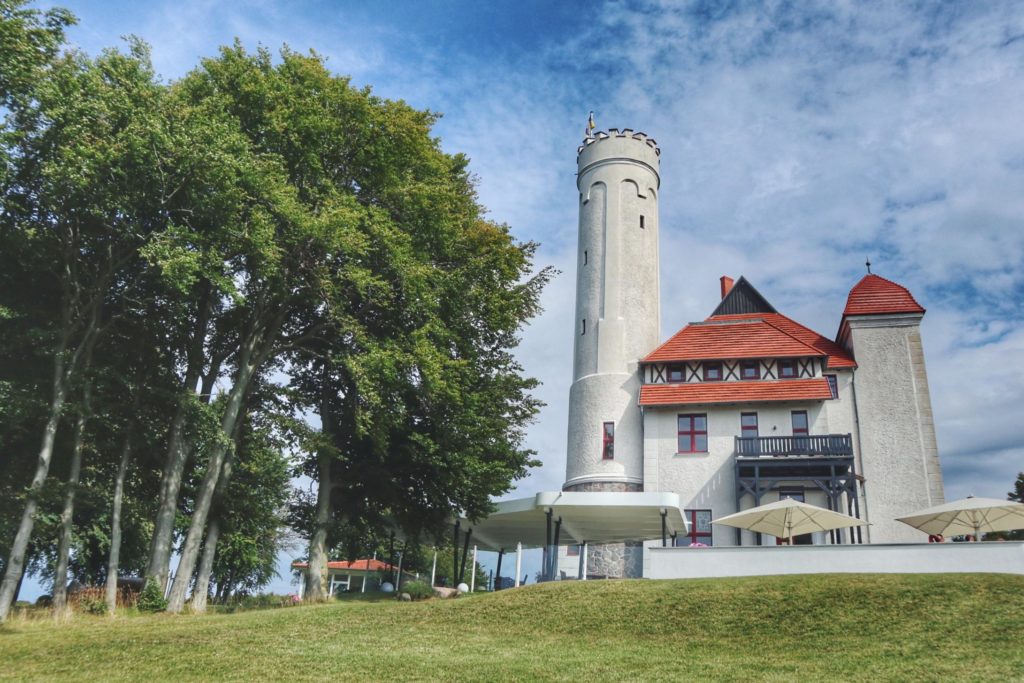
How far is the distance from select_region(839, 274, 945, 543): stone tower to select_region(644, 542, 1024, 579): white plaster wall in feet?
32.6

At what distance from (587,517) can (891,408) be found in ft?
46.4

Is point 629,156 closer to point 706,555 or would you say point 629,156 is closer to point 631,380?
point 631,380

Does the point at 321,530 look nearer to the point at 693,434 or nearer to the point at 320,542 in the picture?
the point at 320,542

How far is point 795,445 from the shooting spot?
104ft

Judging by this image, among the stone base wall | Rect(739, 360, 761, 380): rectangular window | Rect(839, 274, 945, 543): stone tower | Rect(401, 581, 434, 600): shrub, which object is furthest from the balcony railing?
Rect(401, 581, 434, 600): shrub

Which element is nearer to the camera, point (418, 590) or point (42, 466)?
point (42, 466)

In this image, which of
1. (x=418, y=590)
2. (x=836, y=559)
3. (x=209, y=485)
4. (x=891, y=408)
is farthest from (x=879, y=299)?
(x=209, y=485)

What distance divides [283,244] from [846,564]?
17839 mm

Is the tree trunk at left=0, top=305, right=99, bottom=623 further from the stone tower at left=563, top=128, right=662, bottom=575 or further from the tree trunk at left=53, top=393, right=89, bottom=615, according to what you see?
the stone tower at left=563, top=128, right=662, bottom=575

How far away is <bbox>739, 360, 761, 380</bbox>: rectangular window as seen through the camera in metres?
34.4

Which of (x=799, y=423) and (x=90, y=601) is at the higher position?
(x=799, y=423)

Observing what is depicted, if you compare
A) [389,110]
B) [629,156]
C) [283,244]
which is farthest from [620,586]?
[629,156]

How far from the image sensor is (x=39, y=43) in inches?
733

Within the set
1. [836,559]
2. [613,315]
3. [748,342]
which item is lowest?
[836,559]
